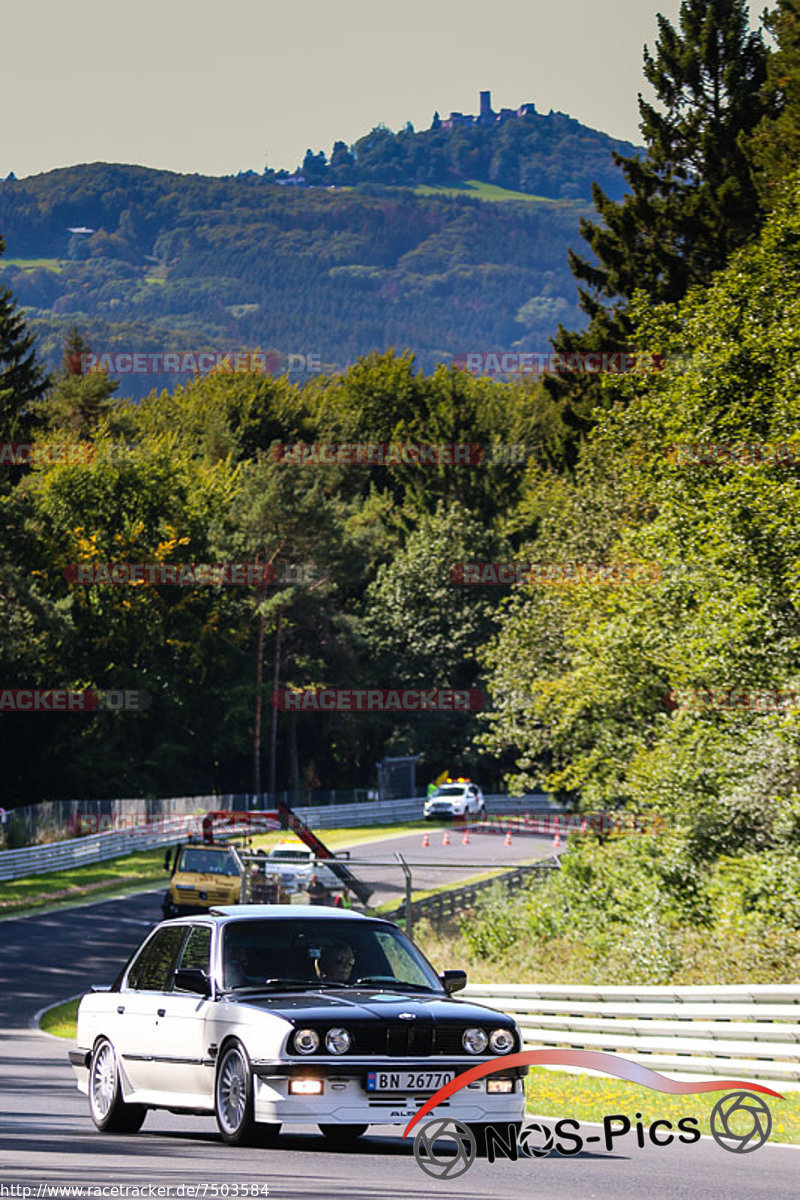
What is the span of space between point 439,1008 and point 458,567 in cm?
7621

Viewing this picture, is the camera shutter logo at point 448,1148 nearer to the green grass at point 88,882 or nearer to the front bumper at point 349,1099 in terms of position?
the front bumper at point 349,1099

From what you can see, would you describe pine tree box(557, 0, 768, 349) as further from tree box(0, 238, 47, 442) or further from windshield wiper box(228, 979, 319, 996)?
windshield wiper box(228, 979, 319, 996)

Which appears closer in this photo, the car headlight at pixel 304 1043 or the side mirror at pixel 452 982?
the car headlight at pixel 304 1043

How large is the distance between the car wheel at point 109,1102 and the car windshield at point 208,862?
80.4ft

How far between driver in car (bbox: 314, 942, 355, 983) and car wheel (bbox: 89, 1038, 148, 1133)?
5.02ft

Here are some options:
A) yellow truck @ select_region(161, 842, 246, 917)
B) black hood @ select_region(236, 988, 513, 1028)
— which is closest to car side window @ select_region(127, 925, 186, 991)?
black hood @ select_region(236, 988, 513, 1028)

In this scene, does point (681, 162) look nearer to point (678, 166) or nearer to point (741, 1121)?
point (678, 166)

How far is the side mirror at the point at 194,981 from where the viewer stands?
34.2ft

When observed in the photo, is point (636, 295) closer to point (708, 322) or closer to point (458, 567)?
point (708, 322)

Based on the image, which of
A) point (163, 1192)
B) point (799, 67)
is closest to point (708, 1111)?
point (163, 1192)

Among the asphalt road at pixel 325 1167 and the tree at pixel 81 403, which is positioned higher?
the tree at pixel 81 403

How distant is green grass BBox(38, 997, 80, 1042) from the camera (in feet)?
84.1

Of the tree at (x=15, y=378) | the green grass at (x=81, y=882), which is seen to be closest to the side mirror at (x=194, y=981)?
the green grass at (x=81, y=882)

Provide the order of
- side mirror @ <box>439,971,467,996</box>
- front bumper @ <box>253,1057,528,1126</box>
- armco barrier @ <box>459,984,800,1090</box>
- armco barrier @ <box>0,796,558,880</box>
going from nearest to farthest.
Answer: front bumper @ <box>253,1057,528,1126</box> → side mirror @ <box>439,971,467,996</box> → armco barrier @ <box>459,984,800,1090</box> → armco barrier @ <box>0,796,558,880</box>
